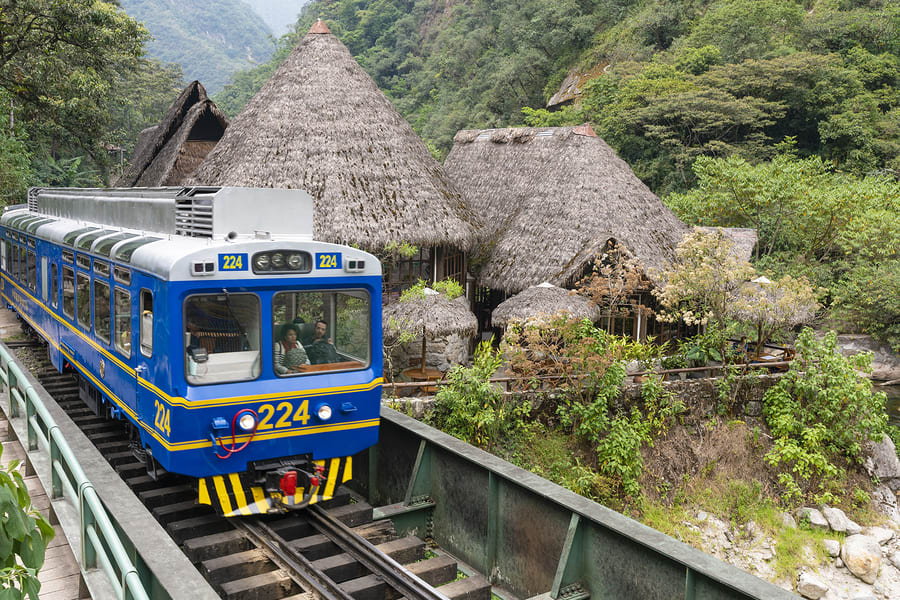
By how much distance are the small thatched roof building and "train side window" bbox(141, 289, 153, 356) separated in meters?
19.0

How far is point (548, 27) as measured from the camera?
51.0 meters

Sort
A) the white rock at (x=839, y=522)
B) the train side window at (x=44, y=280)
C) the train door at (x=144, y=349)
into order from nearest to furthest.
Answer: the train door at (x=144, y=349), the train side window at (x=44, y=280), the white rock at (x=839, y=522)

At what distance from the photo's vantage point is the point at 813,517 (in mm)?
15031

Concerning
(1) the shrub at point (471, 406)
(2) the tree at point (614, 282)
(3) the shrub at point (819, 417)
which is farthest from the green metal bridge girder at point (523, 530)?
(2) the tree at point (614, 282)

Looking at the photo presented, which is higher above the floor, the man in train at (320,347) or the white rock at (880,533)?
the man in train at (320,347)

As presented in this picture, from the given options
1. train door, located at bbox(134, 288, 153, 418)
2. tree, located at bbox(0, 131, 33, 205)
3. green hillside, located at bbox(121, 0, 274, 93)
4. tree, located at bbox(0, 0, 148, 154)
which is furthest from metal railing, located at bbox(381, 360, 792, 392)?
green hillside, located at bbox(121, 0, 274, 93)

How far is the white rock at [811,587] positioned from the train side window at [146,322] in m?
11.8

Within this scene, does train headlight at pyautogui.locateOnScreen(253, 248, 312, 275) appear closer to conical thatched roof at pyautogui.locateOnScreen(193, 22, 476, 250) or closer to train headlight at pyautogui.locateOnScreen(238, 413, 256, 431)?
train headlight at pyautogui.locateOnScreen(238, 413, 256, 431)

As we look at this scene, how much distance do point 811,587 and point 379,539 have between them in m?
9.68

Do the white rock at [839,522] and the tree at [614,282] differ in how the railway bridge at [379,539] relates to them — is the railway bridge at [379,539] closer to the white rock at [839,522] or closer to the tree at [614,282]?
the white rock at [839,522]

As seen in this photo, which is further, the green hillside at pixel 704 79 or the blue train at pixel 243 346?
the green hillside at pixel 704 79

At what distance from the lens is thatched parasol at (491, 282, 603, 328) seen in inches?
736

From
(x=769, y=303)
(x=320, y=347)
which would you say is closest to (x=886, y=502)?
(x=769, y=303)

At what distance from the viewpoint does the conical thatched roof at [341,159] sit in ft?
61.5
